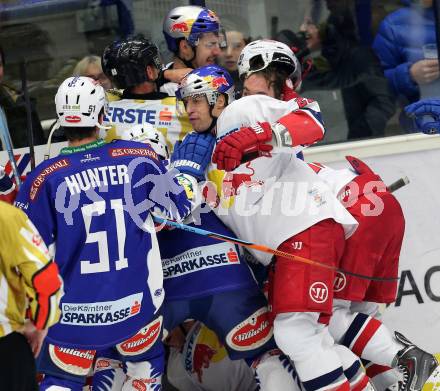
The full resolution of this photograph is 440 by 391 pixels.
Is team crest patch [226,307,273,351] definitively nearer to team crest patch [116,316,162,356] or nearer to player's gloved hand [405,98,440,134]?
team crest patch [116,316,162,356]

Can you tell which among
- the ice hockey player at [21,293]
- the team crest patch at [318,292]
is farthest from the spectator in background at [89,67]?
the ice hockey player at [21,293]

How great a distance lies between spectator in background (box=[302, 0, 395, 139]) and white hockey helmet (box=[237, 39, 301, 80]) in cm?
82

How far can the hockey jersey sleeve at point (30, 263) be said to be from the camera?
355 centimetres

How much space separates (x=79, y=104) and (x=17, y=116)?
1.14 metres

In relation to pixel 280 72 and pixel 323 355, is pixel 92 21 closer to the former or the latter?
pixel 280 72

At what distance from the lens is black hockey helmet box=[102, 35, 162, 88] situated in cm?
501

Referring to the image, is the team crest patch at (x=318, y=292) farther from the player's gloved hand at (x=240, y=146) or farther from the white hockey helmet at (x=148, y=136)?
the white hockey helmet at (x=148, y=136)

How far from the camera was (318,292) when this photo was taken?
14.7 ft

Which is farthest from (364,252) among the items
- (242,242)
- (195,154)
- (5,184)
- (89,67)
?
(89,67)

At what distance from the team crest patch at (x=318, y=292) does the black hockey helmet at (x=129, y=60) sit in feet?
4.19

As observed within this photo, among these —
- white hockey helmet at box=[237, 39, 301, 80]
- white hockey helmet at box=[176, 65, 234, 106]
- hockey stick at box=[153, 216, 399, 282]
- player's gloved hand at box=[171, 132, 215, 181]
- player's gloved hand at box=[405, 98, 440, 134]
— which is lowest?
hockey stick at box=[153, 216, 399, 282]

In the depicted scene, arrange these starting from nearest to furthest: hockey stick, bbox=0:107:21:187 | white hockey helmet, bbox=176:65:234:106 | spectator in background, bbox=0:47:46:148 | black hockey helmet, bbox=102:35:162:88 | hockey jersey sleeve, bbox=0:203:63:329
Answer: hockey jersey sleeve, bbox=0:203:63:329 < white hockey helmet, bbox=176:65:234:106 < black hockey helmet, bbox=102:35:162:88 < hockey stick, bbox=0:107:21:187 < spectator in background, bbox=0:47:46:148

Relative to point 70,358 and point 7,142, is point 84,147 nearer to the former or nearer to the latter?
point 70,358

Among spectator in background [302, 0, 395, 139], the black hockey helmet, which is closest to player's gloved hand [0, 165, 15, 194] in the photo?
the black hockey helmet
